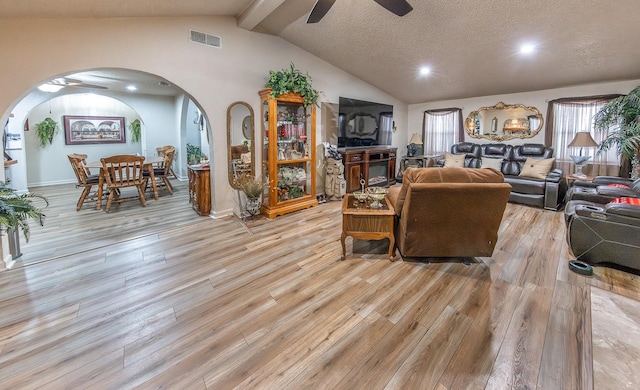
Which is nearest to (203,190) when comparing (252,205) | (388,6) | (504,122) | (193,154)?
(252,205)

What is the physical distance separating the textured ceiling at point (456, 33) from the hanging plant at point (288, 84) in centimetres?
71

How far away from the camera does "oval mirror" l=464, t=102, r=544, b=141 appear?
5992 mm

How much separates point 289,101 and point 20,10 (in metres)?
2.93

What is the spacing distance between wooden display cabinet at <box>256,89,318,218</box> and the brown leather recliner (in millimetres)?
2292

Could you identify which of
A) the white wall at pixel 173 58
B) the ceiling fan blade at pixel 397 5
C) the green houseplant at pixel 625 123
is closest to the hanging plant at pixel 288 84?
the white wall at pixel 173 58

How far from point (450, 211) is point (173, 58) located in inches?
148

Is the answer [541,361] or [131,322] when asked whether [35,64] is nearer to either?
[131,322]

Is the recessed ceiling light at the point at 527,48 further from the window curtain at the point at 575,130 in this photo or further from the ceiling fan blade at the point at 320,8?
the ceiling fan blade at the point at 320,8

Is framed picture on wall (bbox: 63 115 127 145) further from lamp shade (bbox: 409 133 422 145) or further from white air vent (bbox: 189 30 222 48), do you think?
lamp shade (bbox: 409 133 422 145)

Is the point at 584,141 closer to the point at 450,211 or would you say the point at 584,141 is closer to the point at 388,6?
the point at 450,211

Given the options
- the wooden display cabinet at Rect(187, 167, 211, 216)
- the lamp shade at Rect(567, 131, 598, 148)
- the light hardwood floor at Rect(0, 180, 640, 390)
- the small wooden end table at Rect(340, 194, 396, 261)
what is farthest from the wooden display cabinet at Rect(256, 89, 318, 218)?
the lamp shade at Rect(567, 131, 598, 148)

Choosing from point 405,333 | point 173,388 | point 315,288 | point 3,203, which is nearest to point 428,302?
point 405,333

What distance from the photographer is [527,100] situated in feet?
19.6

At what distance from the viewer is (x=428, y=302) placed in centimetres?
221
